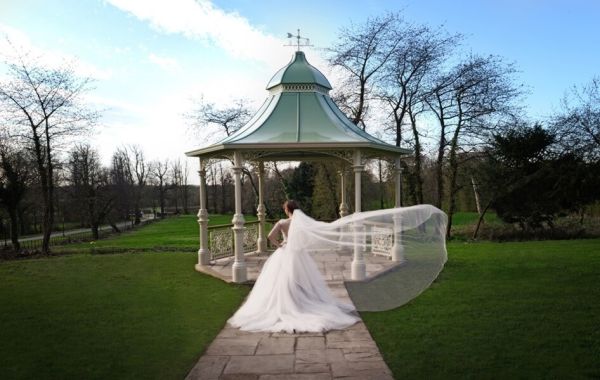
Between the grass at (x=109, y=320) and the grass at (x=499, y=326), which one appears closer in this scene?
the grass at (x=499, y=326)

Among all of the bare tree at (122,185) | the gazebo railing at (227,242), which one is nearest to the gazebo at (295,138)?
the gazebo railing at (227,242)

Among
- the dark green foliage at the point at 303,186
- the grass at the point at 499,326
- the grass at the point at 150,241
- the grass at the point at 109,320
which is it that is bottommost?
the grass at the point at 150,241

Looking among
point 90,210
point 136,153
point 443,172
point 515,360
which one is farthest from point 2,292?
point 136,153

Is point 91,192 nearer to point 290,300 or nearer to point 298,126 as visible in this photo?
point 298,126

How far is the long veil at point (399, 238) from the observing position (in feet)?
19.6

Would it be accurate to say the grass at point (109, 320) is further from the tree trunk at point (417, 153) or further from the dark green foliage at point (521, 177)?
the dark green foliage at point (521, 177)

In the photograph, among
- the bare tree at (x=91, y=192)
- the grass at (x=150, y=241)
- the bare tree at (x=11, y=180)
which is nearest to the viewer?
the grass at (x=150, y=241)

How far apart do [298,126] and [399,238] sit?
4272 millimetres

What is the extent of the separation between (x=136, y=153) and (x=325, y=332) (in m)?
56.2

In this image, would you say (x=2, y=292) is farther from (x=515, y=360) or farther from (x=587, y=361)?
(x=587, y=361)

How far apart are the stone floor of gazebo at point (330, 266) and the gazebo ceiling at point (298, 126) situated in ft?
9.00

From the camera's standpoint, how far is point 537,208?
19.5m

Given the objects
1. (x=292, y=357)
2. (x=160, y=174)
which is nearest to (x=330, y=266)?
(x=292, y=357)

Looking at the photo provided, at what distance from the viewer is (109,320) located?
21.8 ft
